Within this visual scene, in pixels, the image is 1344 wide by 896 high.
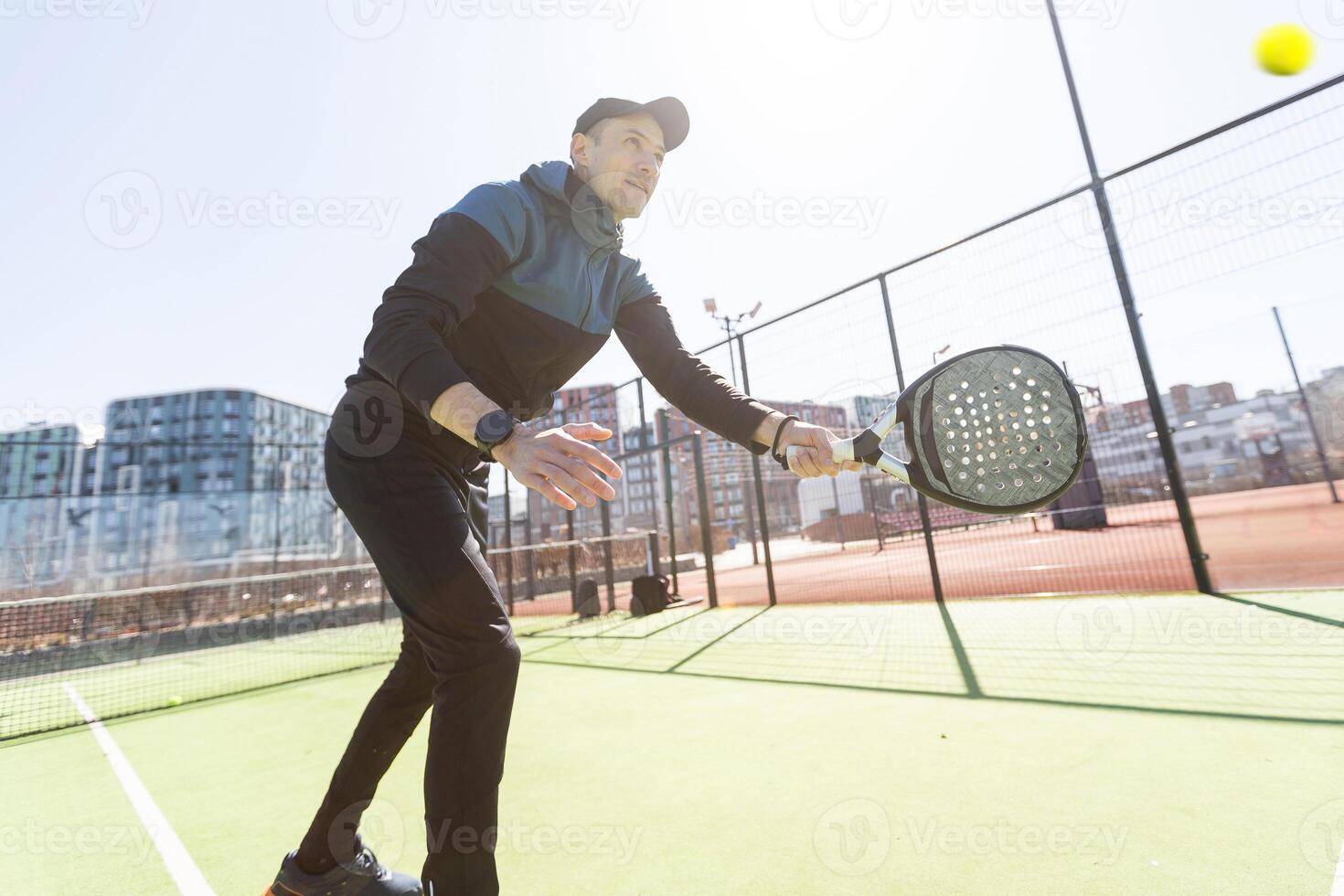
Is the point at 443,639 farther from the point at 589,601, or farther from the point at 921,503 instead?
the point at 589,601

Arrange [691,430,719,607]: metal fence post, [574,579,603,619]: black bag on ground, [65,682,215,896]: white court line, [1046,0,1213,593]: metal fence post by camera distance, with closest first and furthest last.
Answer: [65,682,215,896]: white court line → [1046,0,1213,593]: metal fence post → [691,430,719,607]: metal fence post → [574,579,603,619]: black bag on ground

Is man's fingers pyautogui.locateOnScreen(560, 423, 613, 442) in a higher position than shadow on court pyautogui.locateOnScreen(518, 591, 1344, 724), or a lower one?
higher

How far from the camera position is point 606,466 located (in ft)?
4.10

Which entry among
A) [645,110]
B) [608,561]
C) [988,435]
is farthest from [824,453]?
[608,561]

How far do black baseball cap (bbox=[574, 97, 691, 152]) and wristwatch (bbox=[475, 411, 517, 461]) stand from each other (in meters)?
1.22

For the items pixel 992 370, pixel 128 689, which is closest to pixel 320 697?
pixel 128 689

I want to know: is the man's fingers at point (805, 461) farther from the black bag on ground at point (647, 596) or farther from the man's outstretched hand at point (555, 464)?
the black bag on ground at point (647, 596)

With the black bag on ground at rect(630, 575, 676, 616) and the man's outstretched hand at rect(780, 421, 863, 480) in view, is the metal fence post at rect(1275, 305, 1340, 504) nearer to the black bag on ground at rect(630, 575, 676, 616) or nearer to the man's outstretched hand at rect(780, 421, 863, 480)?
the black bag on ground at rect(630, 575, 676, 616)

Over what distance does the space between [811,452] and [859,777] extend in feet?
4.90

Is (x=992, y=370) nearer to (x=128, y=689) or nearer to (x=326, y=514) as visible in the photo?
(x=128, y=689)

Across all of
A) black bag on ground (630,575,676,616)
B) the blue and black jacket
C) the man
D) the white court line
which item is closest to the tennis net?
black bag on ground (630,575,676,616)

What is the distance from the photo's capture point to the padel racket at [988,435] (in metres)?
1.74

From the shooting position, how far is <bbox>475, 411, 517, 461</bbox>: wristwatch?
3.77 ft

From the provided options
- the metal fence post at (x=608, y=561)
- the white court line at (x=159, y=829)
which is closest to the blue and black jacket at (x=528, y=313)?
Answer: the white court line at (x=159, y=829)
